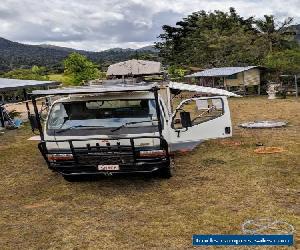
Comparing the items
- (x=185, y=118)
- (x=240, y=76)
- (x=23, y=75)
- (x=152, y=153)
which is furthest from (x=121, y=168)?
(x=23, y=75)

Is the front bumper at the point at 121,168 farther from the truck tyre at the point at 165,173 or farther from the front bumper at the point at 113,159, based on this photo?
the truck tyre at the point at 165,173

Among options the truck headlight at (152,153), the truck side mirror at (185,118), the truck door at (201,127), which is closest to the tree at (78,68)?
→ the truck door at (201,127)

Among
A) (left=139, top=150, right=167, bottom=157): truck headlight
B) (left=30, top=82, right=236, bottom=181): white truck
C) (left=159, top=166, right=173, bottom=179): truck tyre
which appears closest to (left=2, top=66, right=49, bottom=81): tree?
(left=30, top=82, right=236, bottom=181): white truck

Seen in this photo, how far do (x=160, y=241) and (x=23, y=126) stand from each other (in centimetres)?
1542

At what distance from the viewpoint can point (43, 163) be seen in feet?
36.0

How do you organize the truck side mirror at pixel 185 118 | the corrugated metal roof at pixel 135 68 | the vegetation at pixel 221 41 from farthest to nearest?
1. the vegetation at pixel 221 41
2. the corrugated metal roof at pixel 135 68
3. the truck side mirror at pixel 185 118

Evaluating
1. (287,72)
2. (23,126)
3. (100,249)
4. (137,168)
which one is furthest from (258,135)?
(287,72)

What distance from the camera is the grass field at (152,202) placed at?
232 inches

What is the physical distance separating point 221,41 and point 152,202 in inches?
1476

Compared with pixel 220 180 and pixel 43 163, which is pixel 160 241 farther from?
pixel 43 163

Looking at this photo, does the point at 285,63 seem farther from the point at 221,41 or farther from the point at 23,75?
the point at 23,75

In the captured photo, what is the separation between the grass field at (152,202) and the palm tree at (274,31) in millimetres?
36892

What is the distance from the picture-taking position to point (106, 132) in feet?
25.1

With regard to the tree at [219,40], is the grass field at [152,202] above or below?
below
